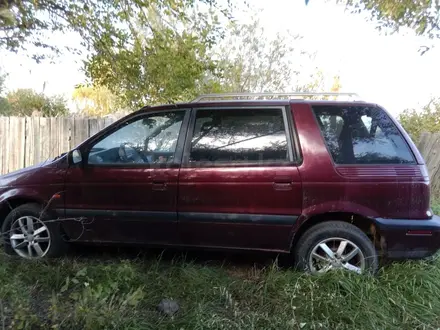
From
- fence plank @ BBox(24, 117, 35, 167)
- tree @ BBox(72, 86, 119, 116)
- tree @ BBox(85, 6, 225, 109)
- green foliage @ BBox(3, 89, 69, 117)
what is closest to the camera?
tree @ BBox(85, 6, 225, 109)

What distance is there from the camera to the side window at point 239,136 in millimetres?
3436

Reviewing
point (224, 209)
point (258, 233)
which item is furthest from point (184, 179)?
point (258, 233)

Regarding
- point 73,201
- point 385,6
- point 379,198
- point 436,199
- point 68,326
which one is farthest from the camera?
point 436,199

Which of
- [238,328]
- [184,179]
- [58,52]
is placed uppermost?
[58,52]

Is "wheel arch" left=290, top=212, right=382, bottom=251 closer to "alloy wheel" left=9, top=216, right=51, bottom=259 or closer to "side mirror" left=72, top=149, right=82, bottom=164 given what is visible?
"side mirror" left=72, top=149, right=82, bottom=164

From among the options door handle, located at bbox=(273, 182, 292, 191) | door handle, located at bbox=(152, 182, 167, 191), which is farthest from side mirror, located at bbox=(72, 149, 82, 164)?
door handle, located at bbox=(273, 182, 292, 191)

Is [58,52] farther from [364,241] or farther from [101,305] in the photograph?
[364,241]

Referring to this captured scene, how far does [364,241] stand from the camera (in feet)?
10.6

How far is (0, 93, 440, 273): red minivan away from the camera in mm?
3230

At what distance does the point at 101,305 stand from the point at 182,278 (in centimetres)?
88

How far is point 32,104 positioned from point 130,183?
14.0 m

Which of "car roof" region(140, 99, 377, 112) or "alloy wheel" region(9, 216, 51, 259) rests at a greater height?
"car roof" region(140, 99, 377, 112)

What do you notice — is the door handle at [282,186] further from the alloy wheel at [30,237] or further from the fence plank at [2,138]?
the fence plank at [2,138]

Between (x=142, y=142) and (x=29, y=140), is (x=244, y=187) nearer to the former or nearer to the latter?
(x=142, y=142)
